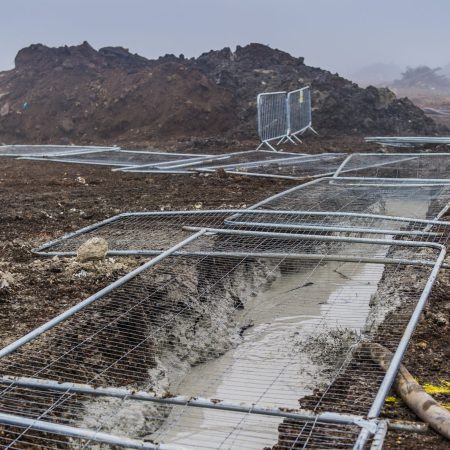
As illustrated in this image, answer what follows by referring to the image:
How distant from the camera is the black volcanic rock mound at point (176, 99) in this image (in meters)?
20.2

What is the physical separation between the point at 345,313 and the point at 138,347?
203cm

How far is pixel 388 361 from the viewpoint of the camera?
407 centimetres

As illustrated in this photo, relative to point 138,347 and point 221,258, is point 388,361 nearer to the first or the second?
point 138,347

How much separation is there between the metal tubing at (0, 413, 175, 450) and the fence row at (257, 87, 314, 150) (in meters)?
12.0

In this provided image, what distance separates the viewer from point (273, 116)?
16.1m

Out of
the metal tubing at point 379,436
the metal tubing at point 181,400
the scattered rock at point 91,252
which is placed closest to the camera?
the metal tubing at point 379,436

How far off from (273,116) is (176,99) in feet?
21.0

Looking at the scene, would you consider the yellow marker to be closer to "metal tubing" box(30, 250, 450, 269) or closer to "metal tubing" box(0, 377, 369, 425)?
"metal tubing" box(0, 377, 369, 425)

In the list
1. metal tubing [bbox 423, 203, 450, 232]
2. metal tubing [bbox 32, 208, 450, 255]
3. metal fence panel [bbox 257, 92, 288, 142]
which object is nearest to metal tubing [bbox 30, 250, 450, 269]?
metal tubing [bbox 32, 208, 450, 255]

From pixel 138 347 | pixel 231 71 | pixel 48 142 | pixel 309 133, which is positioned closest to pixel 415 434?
pixel 138 347

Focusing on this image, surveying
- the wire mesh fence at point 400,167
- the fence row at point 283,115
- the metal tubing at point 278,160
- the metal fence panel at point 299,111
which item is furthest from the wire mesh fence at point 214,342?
the metal fence panel at point 299,111

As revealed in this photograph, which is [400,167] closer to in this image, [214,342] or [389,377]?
[214,342]

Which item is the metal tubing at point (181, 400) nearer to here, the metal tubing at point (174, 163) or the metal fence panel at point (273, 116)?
the metal tubing at point (174, 163)

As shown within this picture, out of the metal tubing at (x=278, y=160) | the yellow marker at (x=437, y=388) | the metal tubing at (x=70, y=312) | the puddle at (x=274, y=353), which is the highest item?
the metal tubing at (x=278, y=160)
